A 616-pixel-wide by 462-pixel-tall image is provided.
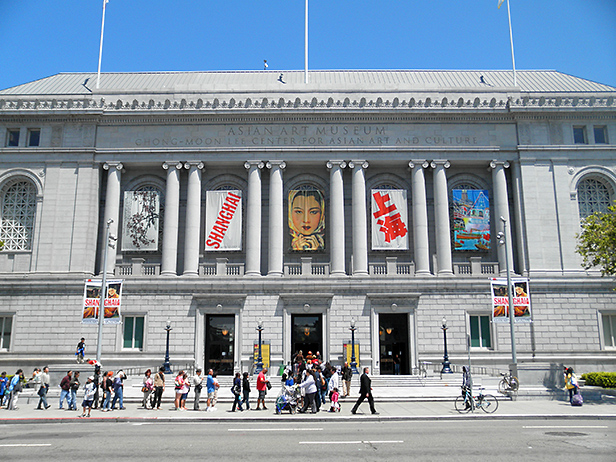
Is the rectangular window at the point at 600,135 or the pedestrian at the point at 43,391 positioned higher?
the rectangular window at the point at 600,135

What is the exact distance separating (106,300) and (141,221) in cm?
954

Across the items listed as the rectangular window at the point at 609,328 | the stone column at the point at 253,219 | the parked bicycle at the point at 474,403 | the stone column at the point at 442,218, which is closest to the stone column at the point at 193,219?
the stone column at the point at 253,219

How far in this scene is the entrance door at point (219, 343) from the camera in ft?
131

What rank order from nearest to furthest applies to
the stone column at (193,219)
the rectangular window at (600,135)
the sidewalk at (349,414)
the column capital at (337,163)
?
1. the sidewalk at (349,414)
2. the stone column at (193,219)
3. the column capital at (337,163)
4. the rectangular window at (600,135)

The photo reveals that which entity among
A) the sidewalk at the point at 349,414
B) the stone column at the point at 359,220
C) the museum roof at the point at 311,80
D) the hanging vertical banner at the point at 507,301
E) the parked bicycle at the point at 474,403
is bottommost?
the sidewalk at the point at 349,414

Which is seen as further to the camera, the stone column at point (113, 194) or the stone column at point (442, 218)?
the stone column at point (113, 194)

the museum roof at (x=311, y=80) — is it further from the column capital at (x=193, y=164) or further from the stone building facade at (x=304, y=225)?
the column capital at (x=193, y=164)

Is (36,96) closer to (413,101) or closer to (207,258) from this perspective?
(207,258)

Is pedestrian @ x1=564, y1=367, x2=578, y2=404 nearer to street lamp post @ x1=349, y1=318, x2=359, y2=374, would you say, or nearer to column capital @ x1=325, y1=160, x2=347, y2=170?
street lamp post @ x1=349, y1=318, x2=359, y2=374

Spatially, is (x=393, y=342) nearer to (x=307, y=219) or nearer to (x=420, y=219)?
(x=420, y=219)

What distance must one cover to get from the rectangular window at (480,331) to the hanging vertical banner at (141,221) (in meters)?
24.4

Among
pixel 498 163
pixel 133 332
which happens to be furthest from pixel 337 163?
pixel 133 332

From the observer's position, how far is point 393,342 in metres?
39.9

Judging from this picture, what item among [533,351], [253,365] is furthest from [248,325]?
[533,351]
